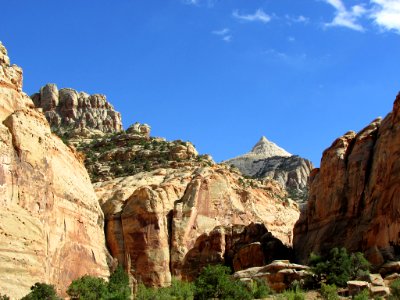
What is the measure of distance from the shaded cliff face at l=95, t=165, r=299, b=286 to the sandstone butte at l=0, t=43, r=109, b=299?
5.79m

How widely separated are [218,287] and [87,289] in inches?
382

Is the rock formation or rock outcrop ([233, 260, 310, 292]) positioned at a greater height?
the rock formation

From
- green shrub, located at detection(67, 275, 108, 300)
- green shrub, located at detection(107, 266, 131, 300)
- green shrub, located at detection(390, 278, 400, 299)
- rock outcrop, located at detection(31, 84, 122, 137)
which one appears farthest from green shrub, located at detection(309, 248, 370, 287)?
rock outcrop, located at detection(31, 84, 122, 137)

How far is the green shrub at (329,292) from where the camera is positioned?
165 ft

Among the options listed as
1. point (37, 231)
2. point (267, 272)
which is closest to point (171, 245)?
point (267, 272)

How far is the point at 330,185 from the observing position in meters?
72.1

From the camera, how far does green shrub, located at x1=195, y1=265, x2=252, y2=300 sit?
53772 millimetres

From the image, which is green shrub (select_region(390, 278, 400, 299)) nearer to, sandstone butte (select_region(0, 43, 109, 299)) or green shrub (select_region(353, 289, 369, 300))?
green shrub (select_region(353, 289, 369, 300))

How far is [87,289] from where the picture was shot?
57.5 meters

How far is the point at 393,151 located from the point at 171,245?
83.9 feet

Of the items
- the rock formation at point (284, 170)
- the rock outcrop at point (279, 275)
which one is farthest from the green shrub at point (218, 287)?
the rock formation at point (284, 170)

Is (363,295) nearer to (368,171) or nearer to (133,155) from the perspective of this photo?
(368,171)

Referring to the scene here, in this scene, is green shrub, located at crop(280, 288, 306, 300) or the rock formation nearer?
green shrub, located at crop(280, 288, 306, 300)

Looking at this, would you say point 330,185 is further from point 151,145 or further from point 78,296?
point 151,145
